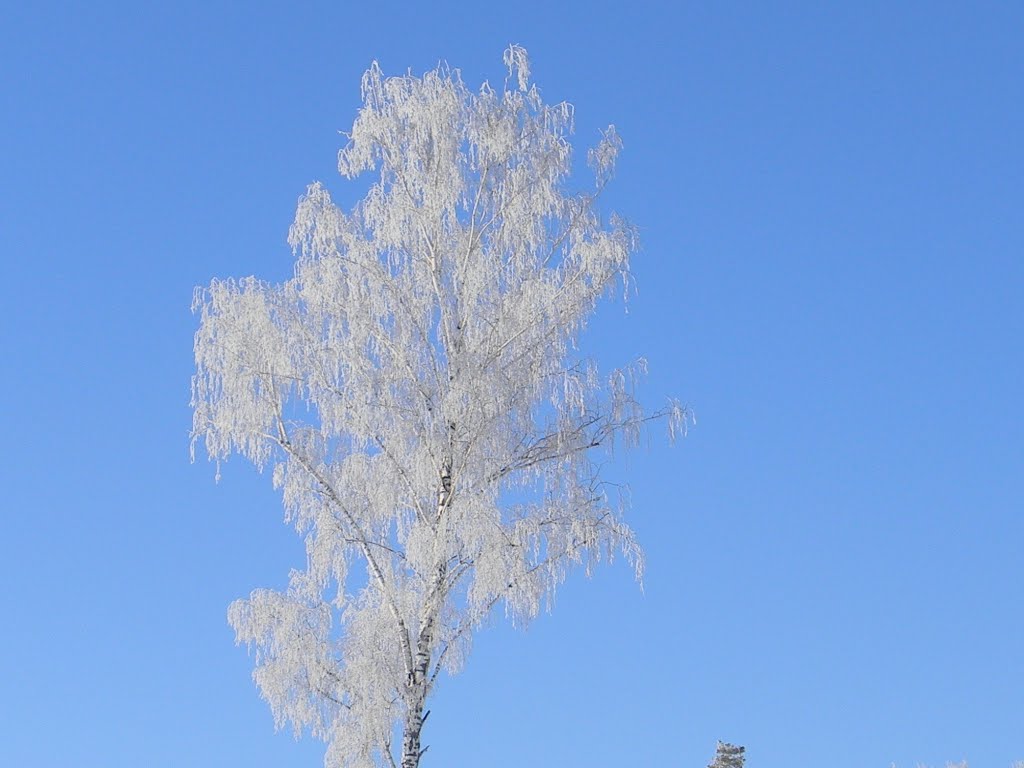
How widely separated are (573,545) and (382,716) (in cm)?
275

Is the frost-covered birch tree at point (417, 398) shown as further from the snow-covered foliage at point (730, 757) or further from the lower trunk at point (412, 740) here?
the snow-covered foliage at point (730, 757)

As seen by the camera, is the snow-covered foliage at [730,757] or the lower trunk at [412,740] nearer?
the lower trunk at [412,740]

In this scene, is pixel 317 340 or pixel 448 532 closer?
pixel 448 532

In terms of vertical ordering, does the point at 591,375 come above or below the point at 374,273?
below

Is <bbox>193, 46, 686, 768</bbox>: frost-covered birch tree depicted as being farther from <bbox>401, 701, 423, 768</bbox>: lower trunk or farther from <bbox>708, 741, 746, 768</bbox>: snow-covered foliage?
<bbox>708, 741, 746, 768</bbox>: snow-covered foliage

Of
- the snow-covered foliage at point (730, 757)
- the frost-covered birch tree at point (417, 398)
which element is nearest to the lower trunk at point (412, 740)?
the frost-covered birch tree at point (417, 398)

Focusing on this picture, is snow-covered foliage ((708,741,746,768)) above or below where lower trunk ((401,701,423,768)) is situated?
above

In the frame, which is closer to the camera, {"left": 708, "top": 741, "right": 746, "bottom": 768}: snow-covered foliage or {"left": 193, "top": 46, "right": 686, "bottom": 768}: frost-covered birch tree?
{"left": 193, "top": 46, "right": 686, "bottom": 768}: frost-covered birch tree

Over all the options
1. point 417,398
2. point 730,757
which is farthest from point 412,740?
point 730,757

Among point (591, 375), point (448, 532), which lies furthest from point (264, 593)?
point (591, 375)

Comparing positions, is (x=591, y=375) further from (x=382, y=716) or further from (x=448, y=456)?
(x=382, y=716)

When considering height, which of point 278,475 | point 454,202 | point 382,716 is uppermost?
point 454,202

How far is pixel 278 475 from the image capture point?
15.2m

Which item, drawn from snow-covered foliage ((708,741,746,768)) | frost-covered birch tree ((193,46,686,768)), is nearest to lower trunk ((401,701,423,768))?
frost-covered birch tree ((193,46,686,768))
